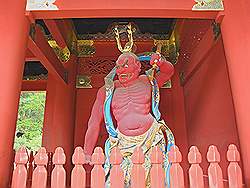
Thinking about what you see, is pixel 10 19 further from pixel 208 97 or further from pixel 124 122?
pixel 208 97

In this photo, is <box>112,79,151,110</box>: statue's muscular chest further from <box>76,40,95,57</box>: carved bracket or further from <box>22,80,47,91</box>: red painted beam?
<box>22,80,47,91</box>: red painted beam

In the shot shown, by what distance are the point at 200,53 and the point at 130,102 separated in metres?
1.20

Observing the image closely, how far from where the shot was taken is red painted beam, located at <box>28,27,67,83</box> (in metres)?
3.60

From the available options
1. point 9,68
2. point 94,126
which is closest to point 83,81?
point 94,126

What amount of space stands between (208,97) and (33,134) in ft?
13.0

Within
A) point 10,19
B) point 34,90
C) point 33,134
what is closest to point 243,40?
point 10,19

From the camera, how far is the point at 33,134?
6453mm

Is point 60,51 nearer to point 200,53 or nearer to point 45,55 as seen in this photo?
point 45,55

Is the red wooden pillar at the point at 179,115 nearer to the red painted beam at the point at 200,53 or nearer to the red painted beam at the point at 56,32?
the red painted beam at the point at 200,53

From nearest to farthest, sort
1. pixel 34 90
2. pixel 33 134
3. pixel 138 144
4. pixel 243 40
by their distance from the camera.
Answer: pixel 243 40 → pixel 138 144 → pixel 34 90 → pixel 33 134

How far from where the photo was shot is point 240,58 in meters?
2.60

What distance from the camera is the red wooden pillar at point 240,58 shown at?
8.03 feet

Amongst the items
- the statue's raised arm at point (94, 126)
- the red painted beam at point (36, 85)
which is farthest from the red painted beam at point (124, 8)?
the red painted beam at point (36, 85)

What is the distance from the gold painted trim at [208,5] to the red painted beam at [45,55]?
1728mm
